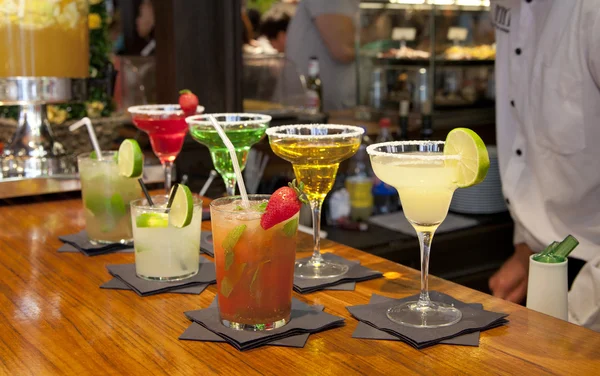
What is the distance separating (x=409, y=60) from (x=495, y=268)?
163 centimetres

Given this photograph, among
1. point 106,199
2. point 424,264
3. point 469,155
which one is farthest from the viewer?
point 106,199

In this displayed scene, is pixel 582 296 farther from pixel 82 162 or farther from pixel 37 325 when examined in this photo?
pixel 37 325

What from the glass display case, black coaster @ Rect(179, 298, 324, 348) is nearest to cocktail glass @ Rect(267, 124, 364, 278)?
black coaster @ Rect(179, 298, 324, 348)

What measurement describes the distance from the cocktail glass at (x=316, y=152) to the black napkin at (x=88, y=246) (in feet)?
1.53

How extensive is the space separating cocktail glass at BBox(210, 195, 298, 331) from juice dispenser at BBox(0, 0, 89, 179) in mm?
1421

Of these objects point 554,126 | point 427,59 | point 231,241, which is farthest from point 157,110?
point 427,59

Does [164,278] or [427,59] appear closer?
[164,278]

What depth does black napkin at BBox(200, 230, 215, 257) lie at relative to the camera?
1745 mm

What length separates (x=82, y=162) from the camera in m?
1.82

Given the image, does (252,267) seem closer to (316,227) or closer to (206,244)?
(316,227)

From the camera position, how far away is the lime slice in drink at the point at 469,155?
3.75ft

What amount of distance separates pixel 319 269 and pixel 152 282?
0.34m

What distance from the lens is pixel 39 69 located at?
2.47 metres

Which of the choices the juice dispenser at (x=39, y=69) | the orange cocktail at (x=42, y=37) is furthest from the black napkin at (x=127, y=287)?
the orange cocktail at (x=42, y=37)
